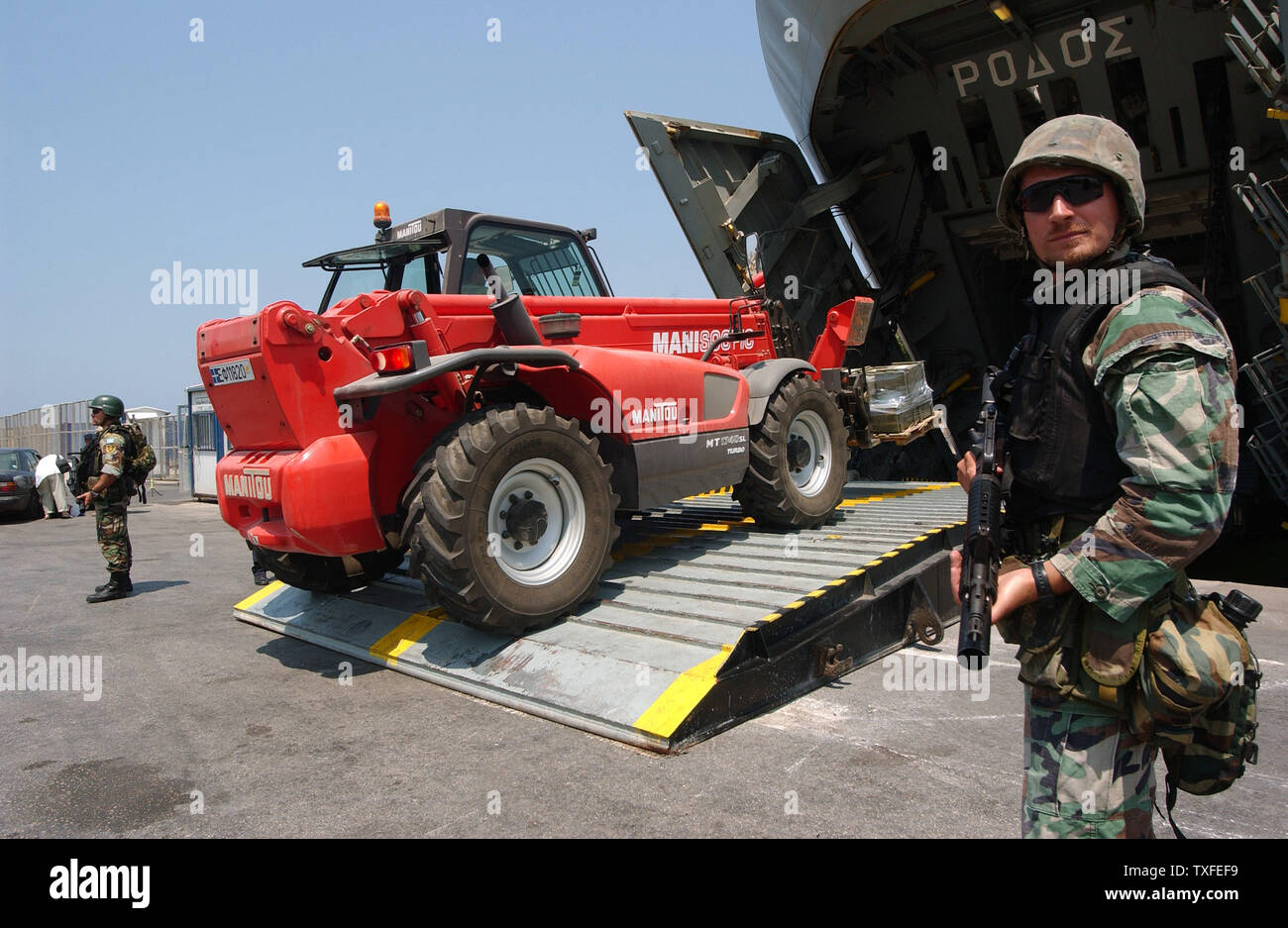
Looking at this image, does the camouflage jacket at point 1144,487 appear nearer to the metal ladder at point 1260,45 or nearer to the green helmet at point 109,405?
the metal ladder at point 1260,45

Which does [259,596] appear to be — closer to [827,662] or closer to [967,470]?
[827,662]

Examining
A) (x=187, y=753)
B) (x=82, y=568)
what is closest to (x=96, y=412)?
(x=82, y=568)

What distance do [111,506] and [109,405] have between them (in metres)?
1.01

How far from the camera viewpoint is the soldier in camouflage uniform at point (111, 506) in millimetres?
7773

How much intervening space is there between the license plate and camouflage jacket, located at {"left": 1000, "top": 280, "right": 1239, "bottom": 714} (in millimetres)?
4089

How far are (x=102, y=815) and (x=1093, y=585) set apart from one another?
136 inches

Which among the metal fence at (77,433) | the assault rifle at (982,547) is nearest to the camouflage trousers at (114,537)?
the assault rifle at (982,547)

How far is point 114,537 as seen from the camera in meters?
7.83

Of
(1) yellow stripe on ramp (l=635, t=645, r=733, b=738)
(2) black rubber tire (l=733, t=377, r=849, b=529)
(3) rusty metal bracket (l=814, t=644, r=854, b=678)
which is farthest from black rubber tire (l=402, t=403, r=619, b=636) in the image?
(2) black rubber tire (l=733, t=377, r=849, b=529)

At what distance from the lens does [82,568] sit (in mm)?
9789

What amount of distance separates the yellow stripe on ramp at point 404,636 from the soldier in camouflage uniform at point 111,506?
159 inches

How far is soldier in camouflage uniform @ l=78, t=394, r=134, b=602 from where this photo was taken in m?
7.77

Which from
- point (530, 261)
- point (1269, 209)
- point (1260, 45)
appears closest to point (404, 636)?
point (530, 261)

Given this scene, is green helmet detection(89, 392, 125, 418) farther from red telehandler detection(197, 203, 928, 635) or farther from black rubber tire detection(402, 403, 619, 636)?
black rubber tire detection(402, 403, 619, 636)
